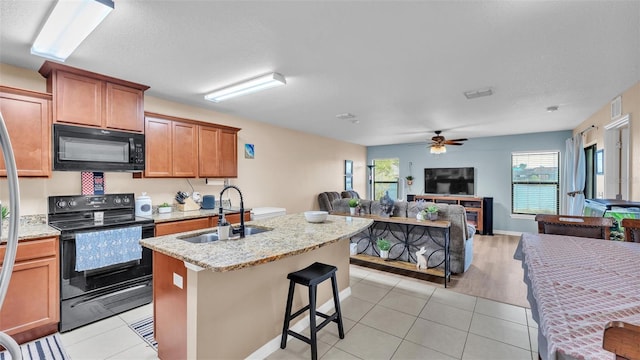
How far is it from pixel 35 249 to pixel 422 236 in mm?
4184

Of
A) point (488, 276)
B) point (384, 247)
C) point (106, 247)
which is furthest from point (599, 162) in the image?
point (106, 247)

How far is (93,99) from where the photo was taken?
286 centimetres

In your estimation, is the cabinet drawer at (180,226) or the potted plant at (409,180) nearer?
the cabinet drawer at (180,226)

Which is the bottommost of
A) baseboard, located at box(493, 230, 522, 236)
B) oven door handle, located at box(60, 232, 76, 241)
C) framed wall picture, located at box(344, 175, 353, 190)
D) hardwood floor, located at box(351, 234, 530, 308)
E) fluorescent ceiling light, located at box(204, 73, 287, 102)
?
hardwood floor, located at box(351, 234, 530, 308)

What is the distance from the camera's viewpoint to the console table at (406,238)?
3.62 meters

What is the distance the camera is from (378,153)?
29.1 feet

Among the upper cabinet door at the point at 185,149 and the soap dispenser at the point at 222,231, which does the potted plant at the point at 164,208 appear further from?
the soap dispenser at the point at 222,231

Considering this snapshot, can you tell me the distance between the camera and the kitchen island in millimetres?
1693

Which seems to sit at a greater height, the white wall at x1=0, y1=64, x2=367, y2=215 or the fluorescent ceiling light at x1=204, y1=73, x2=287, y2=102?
the fluorescent ceiling light at x1=204, y1=73, x2=287, y2=102

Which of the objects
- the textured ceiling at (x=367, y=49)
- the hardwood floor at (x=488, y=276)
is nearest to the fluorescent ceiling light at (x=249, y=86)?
the textured ceiling at (x=367, y=49)

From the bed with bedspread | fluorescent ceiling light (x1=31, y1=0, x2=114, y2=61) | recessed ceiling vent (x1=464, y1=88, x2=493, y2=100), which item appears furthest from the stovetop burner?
recessed ceiling vent (x1=464, y1=88, x2=493, y2=100)

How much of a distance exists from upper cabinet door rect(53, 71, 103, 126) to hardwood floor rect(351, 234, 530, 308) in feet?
12.3

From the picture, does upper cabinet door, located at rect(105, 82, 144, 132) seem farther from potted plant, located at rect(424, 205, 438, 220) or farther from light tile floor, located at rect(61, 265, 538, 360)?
potted plant, located at rect(424, 205, 438, 220)

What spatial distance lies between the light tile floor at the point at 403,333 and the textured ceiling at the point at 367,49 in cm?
249
